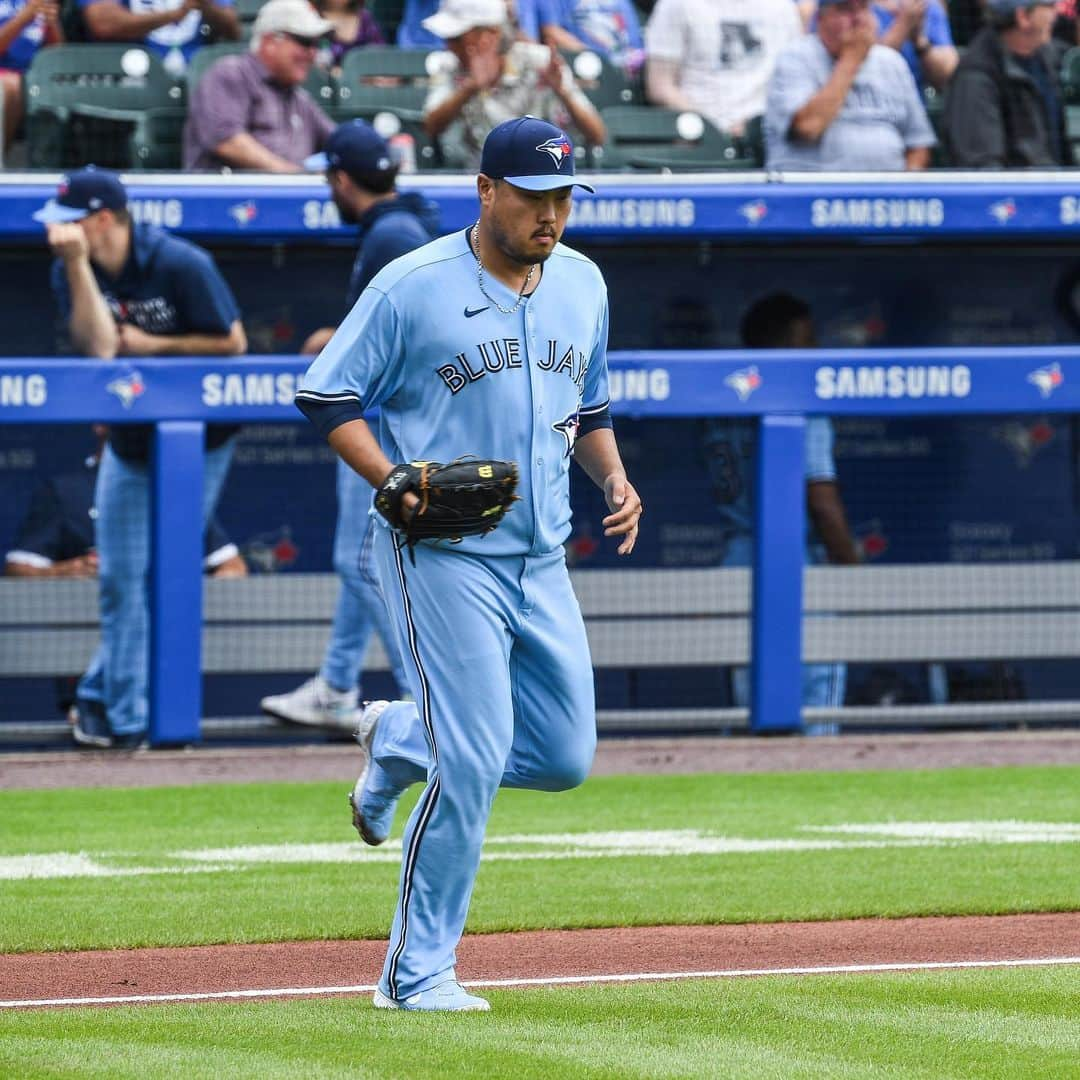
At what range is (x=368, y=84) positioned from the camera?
1110 cm

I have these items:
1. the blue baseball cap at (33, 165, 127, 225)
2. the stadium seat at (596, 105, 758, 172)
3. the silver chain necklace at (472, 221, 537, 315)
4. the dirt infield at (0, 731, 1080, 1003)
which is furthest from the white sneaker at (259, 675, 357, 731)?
the silver chain necklace at (472, 221, 537, 315)

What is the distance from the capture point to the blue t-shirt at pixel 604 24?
463 inches

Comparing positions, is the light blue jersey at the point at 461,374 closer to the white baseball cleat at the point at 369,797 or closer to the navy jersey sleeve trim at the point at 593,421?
the navy jersey sleeve trim at the point at 593,421

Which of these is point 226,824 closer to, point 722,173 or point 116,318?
point 116,318

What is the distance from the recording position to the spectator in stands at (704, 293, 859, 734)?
952 cm

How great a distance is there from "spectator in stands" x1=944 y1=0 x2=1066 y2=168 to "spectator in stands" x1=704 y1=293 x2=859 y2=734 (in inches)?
84.1

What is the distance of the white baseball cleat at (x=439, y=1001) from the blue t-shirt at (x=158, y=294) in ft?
16.3

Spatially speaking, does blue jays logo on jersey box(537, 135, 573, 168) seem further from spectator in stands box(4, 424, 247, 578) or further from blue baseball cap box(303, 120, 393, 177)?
spectator in stands box(4, 424, 247, 578)

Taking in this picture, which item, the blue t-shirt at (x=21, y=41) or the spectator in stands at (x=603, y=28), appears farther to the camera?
the spectator in stands at (x=603, y=28)

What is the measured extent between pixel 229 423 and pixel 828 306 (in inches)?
133

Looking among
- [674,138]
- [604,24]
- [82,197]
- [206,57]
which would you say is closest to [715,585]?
[674,138]

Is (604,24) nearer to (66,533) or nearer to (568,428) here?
(66,533)

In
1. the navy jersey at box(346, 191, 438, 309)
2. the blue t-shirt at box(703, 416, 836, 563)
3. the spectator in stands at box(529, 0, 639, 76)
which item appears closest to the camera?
the navy jersey at box(346, 191, 438, 309)

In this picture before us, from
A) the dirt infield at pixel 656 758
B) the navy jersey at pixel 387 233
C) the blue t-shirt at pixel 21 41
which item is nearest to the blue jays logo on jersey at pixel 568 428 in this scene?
the navy jersey at pixel 387 233
